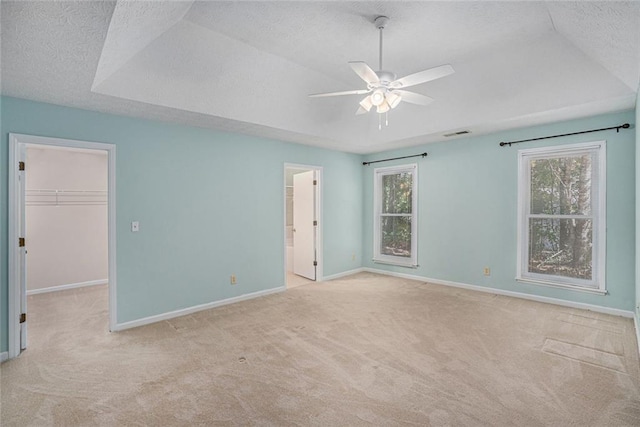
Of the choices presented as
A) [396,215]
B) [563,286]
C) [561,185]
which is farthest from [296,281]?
[561,185]

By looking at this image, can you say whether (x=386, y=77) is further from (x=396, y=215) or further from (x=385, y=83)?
(x=396, y=215)

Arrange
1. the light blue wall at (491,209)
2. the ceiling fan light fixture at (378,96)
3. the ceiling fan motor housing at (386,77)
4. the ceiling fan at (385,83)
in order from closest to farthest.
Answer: the ceiling fan at (385,83) < the ceiling fan motor housing at (386,77) < the ceiling fan light fixture at (378,96) < the light blue wall at (491,209)

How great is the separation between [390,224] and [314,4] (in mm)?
4258

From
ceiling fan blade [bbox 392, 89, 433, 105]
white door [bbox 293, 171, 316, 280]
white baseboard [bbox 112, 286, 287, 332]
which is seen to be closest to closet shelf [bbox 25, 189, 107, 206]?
white baseboard [bbox 112, 286, 287, 332]

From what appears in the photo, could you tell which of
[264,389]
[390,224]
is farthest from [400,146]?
[264,389]

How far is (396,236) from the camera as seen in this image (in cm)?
594

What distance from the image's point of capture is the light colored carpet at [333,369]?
2006mm

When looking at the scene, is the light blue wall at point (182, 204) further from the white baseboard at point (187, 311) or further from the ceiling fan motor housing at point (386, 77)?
the ceiling fan motor housing at point (386, 77)

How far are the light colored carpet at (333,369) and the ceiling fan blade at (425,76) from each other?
2306mm

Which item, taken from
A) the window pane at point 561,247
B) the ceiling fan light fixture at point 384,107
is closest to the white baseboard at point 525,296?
the window pane at point 561,247

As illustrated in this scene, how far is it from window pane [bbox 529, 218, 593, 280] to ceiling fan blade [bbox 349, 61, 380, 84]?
11.0 feet

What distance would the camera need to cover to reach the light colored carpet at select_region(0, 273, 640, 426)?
2.01 metres

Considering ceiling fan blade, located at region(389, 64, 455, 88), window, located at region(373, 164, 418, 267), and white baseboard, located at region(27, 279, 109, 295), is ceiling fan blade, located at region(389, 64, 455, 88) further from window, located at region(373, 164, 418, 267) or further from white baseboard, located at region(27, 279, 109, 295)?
white baseboard, located at region(27, 279, 109, 295)

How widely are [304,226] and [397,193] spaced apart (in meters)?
1.87
